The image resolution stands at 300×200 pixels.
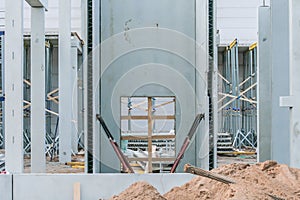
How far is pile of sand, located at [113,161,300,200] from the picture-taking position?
1.79 m

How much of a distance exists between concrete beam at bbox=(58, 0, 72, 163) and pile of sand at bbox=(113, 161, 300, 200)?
7.75m

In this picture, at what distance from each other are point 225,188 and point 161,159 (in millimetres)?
3132

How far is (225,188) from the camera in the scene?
76.6 inches

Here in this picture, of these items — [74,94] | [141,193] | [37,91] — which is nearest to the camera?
[141,193]

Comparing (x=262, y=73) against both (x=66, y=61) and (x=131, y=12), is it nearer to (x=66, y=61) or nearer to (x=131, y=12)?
(x=131, y=12)

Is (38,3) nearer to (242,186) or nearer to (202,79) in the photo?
(202,79)

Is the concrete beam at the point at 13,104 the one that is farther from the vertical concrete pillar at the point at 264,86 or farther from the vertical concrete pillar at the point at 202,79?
the vertical concrete pillar at the point at 264,86

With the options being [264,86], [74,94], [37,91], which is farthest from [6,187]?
[74,94]

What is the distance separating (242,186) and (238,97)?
1120 centimetres

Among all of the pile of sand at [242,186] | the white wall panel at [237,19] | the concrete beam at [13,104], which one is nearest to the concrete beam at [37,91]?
the concrete beam at [13,104]

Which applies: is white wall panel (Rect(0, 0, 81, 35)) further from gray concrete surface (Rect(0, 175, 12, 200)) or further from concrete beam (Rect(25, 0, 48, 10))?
gray concrete surface (Rect(0, 175, 12, 200))

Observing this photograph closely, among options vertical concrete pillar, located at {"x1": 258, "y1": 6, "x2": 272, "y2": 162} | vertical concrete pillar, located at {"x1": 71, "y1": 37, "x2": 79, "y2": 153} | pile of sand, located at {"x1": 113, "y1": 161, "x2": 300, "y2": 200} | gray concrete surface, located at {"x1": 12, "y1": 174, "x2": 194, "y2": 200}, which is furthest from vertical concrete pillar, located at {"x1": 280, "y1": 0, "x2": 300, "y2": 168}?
vertical concrete pillar, located at {"x1": 71, "y1": 37, "x2": 79, "y2": 153}

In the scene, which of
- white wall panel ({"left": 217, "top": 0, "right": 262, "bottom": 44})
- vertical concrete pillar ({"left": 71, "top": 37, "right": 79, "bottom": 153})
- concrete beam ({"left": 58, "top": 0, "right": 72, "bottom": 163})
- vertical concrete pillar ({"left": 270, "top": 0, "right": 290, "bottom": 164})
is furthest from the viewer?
white wall panel ({"left": 217, "top": 0, "right": 262, "bottom": 44})

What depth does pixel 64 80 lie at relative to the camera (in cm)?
977
